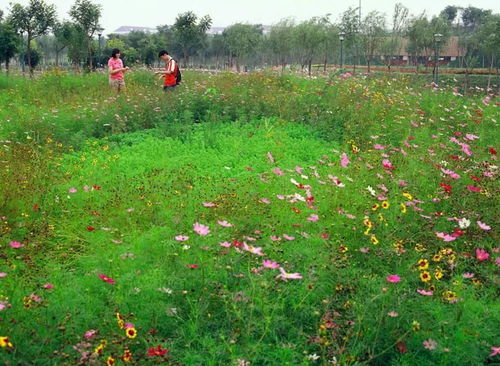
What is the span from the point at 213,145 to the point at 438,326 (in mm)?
4522

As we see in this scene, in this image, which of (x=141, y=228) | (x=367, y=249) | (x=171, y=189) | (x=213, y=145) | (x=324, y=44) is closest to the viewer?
(x=367, y=249)

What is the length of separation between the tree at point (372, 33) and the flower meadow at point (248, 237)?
3381 cm

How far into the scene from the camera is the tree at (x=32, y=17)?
86.0ft

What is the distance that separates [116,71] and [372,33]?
35.1 meters

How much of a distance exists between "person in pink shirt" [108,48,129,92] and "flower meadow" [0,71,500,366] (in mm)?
2336

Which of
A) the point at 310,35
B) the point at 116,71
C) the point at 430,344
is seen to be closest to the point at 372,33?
the point at 310,35

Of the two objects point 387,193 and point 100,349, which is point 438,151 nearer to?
point 387,193

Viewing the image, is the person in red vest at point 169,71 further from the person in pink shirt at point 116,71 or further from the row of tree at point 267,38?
the row of tree at point 267,38

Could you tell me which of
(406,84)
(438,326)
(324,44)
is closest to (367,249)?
(438,326)

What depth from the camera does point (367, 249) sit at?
3135mm

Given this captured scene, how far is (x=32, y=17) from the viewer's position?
26766 mm

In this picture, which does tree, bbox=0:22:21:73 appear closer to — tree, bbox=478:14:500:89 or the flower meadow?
the flower meadow

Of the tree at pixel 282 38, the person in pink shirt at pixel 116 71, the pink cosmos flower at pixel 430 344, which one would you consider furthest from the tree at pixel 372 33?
the pink cosmos flower at pixel 430 344

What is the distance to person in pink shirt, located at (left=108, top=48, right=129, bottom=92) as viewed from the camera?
10273 mm
